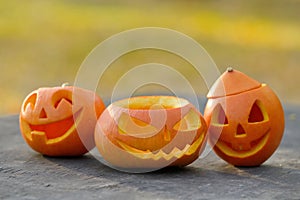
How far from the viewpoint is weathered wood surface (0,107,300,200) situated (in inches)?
71.3

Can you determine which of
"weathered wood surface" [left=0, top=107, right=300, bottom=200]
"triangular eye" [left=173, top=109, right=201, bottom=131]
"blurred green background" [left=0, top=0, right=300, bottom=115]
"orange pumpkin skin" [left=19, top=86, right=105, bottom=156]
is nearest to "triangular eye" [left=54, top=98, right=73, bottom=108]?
"orange pumpkin skin" [left=19, top=86, right=105, bottom=156]

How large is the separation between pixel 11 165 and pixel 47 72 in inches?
152

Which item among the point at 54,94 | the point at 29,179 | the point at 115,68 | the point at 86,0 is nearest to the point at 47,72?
the point at 115,68

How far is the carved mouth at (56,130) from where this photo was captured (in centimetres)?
231

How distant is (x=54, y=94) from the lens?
2.33 m

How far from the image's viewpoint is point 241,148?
219cm

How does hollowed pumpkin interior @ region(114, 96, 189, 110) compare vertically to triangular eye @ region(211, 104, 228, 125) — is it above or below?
above

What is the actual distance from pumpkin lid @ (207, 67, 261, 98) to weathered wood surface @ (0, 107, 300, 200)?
0.89 ft

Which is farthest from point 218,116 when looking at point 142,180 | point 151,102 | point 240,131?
point 142,180

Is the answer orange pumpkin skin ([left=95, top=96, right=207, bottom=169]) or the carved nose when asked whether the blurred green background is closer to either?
orange pumpkin skin ([left=95, top=96, right=207, bottom=169])

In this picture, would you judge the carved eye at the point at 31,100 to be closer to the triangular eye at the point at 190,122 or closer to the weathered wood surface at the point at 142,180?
the weathered wood surface at the point at 142,180

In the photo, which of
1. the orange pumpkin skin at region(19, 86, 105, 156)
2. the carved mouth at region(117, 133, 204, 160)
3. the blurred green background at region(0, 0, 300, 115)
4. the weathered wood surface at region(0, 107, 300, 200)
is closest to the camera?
the weathered wood surface at region(0, 107, 300, 200)

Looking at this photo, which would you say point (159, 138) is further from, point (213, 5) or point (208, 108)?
point (213, 5)

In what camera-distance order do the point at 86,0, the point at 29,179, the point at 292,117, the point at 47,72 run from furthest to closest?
1. the point at 86,0
2. the point at 47,72
3. the point at 292,117
4. the point at 29,179
